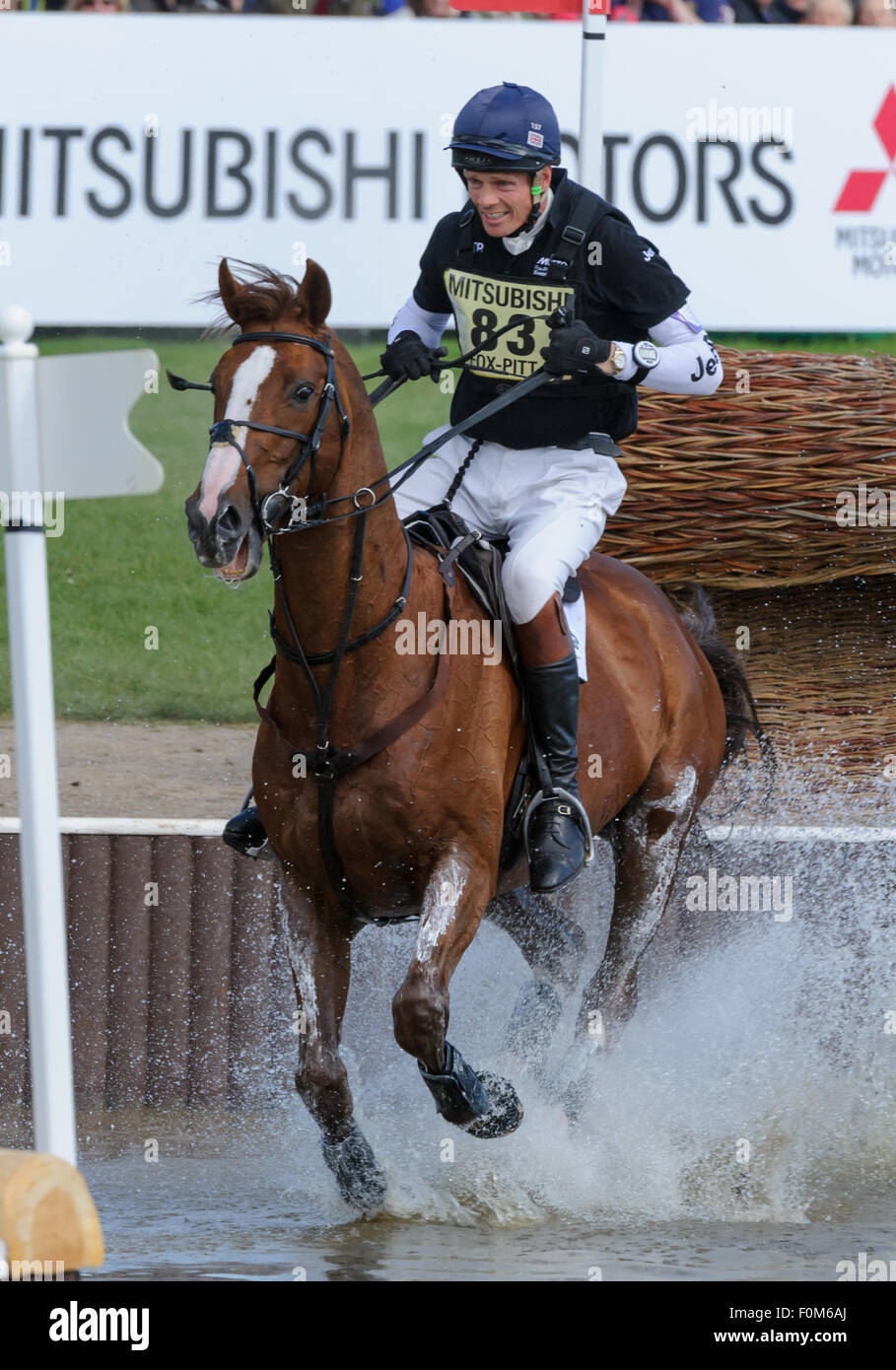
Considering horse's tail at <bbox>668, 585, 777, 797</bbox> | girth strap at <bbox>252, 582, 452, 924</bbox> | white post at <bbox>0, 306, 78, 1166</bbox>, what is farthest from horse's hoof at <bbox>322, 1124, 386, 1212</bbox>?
horse's tail at <bbox>668, 585, 777, 797</bbox>

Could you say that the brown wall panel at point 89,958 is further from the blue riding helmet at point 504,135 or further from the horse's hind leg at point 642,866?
the blue riding helmet at point 504,135

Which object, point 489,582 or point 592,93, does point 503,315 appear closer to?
point 489,582

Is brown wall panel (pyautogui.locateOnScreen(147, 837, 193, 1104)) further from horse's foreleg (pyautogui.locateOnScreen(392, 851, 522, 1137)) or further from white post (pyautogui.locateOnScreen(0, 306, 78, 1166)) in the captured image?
white post (pyautogui.locateOnScreen(0, 306, 78, 1166))

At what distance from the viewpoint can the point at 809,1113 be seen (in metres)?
6.50

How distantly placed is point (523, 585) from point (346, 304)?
13.9 ft

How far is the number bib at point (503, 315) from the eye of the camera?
5480 mm

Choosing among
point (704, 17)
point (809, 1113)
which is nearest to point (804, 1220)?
point (809, 1113)

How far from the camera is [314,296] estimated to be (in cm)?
466

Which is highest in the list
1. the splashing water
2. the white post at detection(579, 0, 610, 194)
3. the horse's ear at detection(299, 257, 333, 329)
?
the white post at detection(579, 0, 610, 194)

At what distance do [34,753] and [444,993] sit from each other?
165cm

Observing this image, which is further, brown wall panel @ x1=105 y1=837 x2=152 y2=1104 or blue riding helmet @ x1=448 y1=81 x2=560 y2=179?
brown wall panel @ x1=105 y1=837 x2=152 y2=1104

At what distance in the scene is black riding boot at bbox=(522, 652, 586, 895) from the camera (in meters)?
5.32

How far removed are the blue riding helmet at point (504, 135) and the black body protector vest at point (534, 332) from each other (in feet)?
0.83

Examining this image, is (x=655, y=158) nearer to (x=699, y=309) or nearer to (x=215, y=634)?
(x=699, y=309)
